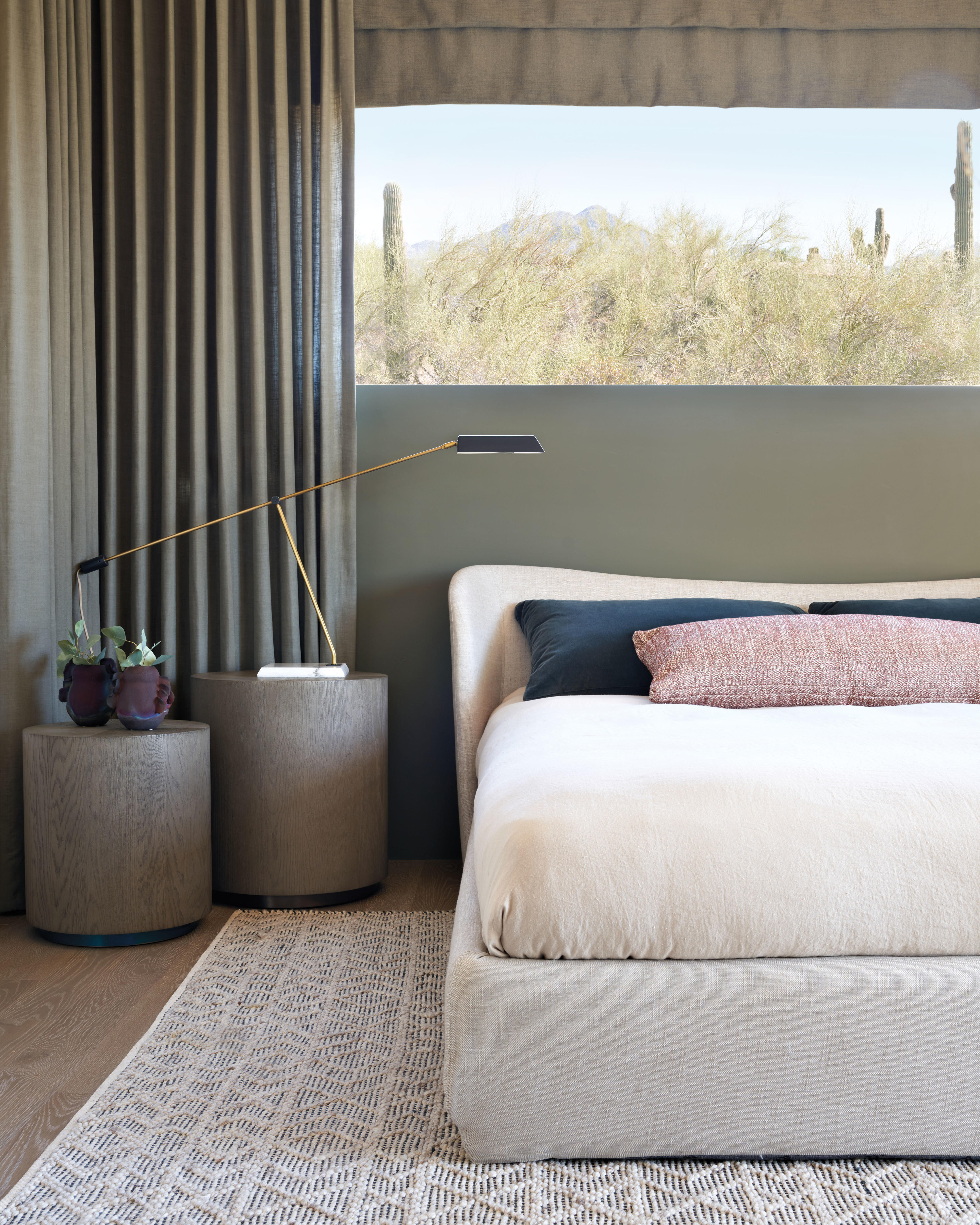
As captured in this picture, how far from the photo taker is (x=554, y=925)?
1210 mm

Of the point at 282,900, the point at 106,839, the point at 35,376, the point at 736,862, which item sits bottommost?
the point at 282,900

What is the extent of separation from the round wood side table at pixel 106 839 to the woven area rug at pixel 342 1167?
0.48 meters

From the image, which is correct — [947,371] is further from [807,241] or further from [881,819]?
[881,819]

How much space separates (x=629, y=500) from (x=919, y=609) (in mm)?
908

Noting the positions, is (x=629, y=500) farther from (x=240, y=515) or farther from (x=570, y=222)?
(x=240, y=515)

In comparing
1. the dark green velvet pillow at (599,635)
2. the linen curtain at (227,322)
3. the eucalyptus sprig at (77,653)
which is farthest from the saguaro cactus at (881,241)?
the eucalyptus sprig at (77,653)

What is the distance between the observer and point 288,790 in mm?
2365

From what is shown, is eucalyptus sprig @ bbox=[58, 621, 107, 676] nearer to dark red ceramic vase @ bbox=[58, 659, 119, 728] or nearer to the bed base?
dark red ceramic vase @ bbox=[58, 659, 119, 728]

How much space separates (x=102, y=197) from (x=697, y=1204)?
9.39 feet

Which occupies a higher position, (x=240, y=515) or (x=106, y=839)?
(x=240, y=515)

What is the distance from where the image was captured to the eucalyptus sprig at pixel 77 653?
91.4 inches

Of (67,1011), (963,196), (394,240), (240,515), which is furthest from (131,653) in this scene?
(963,196)

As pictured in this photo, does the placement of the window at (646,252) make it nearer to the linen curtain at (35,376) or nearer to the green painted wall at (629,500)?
the green painted wall at (629,500)

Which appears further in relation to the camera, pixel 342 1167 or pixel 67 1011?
pixel 67 1011
